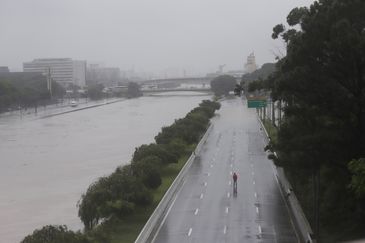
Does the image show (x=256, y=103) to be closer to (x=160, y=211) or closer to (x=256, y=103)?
(x=256, y=103)

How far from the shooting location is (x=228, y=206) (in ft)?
73.2

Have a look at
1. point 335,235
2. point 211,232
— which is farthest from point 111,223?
point 335,235

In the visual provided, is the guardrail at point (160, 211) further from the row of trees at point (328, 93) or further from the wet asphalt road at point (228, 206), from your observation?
the row of trees at point (328, 93)

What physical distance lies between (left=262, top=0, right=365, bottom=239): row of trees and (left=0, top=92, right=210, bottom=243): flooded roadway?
30.4 ft

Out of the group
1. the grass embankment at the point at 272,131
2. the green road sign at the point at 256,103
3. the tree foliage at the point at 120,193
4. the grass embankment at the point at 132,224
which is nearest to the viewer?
the grass embankment at the point at 132,224

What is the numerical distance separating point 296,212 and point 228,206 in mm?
2910

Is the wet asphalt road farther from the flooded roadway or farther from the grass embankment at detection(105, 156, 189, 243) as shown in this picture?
the flooded roadway

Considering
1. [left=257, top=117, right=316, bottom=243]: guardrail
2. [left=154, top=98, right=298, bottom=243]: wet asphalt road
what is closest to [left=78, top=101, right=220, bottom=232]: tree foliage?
[left=154, top=98, right=298, bottom=243]: wet asphalt road

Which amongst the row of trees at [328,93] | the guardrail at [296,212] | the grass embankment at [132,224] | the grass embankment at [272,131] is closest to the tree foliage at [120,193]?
the grass embankment at [132,224]

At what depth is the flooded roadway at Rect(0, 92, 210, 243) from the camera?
2366cm

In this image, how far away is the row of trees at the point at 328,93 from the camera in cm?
1552

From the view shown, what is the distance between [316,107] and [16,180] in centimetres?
2025

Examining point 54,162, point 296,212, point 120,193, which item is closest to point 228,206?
point 296,212

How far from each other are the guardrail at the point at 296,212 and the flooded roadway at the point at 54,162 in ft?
25.2
